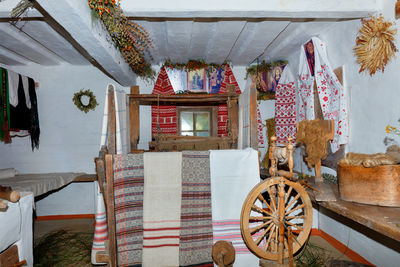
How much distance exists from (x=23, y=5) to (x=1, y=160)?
13.3 feet

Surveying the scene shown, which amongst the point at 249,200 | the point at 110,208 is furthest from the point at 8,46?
the point at 249,200

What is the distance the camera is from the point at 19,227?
255 centimetres

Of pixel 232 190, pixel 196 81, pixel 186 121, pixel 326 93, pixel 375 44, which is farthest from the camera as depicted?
pixel 186 121

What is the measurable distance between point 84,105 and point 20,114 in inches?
44.5

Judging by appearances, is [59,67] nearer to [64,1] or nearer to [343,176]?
[64,1]

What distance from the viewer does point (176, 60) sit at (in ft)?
17.1

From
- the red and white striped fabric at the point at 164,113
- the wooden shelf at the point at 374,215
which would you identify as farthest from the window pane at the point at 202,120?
the wooden shelf at the point at 374,215

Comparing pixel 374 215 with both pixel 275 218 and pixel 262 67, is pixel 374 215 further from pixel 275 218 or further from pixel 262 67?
pixel 262 67

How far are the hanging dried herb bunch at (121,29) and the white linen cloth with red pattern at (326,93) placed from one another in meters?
2.49

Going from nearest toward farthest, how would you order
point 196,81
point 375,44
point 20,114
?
point 375,44, point 20,114, point 196,81

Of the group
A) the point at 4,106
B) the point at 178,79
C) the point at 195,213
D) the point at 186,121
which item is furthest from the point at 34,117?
the point at 195,213

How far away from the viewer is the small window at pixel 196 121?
5.73 m

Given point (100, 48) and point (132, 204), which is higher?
point (100, 48)

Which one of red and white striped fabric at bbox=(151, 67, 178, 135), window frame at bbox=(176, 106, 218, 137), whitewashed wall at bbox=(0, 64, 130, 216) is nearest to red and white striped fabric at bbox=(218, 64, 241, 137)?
window frame at bbox=(176, 106, 218, 137)
